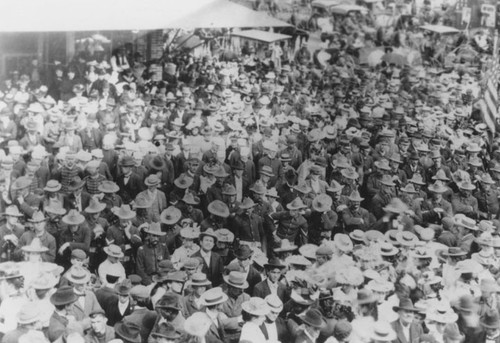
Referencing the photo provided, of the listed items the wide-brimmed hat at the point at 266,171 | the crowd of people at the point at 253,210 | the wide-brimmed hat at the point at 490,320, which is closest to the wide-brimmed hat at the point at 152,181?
the crowd of people at the point at 253,210

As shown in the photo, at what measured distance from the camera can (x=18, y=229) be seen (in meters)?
5.43

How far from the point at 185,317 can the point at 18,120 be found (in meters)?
3.78

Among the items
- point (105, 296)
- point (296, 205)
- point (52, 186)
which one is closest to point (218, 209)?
point (296, 205)

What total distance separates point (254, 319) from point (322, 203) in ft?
6.01

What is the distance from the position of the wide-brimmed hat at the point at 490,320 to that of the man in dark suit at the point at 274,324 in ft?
5.57

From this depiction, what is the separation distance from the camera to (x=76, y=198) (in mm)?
6152

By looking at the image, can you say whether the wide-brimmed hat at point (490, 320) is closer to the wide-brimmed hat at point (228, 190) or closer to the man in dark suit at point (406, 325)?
the man in dark suit at point (406, 325)

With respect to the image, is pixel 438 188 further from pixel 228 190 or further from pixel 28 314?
pixel 28 314

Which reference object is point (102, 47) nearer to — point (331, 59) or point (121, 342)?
point (331, 59)

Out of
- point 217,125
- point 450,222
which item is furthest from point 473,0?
point 217,125

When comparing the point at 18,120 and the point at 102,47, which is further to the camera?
the point at 102,47

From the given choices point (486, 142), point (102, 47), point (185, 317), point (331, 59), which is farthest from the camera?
point (102, 47)

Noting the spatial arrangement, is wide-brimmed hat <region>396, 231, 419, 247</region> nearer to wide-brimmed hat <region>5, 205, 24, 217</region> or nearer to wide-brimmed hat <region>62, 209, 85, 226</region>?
wide-brimmed hat <region>62, 209, 85, 226</region>

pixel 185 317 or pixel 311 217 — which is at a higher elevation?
pixel 311 217
